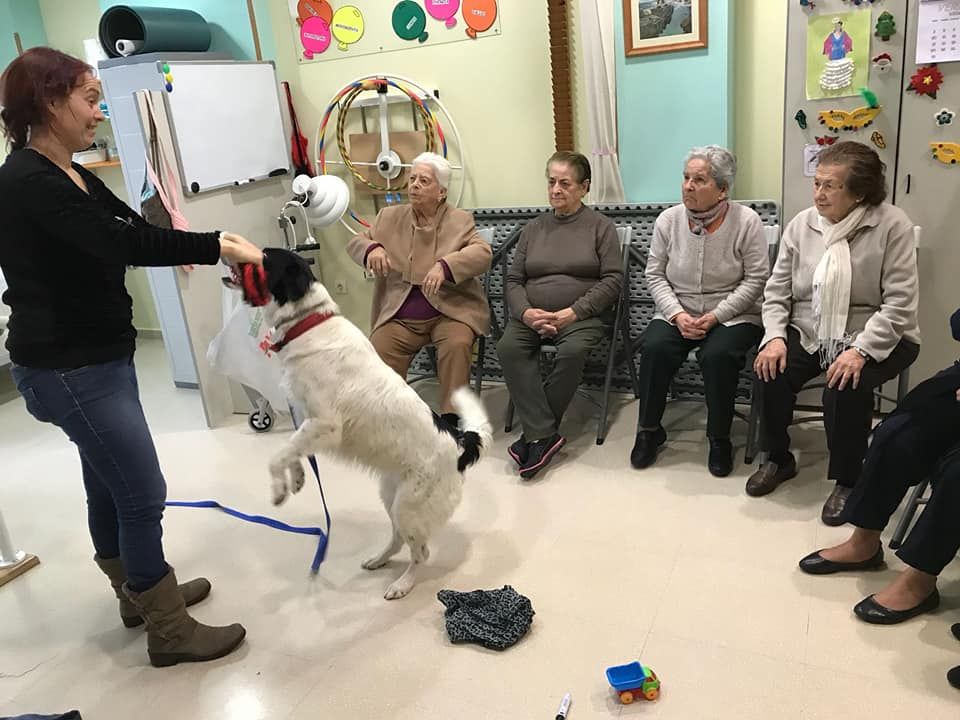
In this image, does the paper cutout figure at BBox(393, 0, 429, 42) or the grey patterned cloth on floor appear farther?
the paper cutout figure at BBox(393, 0, 429, 42)

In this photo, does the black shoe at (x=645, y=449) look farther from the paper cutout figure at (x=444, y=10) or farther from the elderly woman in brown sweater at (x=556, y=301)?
the paper cutout figure at (x=444, y=10)

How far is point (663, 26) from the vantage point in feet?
10.8

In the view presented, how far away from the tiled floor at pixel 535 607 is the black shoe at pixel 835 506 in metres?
0.05

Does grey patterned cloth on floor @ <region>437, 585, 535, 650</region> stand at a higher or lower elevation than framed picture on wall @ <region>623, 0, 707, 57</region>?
lower

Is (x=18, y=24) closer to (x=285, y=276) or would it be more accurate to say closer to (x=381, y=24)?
(x=381, y=24)

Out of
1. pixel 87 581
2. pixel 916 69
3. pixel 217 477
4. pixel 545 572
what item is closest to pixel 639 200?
pixel 916 69

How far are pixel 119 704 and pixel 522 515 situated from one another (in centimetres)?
Result: 133

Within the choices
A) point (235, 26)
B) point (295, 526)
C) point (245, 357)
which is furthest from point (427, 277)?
point (235, 26)

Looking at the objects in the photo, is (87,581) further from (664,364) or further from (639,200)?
(639,200)

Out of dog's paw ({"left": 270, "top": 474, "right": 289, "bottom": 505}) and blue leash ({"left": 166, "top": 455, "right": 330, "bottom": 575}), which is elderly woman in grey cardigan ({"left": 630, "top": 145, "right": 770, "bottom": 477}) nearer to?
blue leash ({"left": 166, "top": 455, "right": 330, "bottom": 575})

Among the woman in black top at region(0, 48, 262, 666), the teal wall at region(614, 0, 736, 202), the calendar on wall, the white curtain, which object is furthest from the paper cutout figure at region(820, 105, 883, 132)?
the woman in black top at region(0, 48, 262, 666)

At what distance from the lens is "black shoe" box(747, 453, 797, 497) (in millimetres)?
2723

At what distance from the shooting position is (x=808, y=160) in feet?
9.71

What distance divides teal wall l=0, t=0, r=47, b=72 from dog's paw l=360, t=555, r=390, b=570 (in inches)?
163
